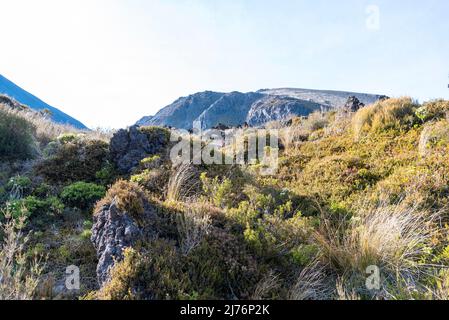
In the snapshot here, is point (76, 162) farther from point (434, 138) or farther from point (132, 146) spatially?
point (434, 138)

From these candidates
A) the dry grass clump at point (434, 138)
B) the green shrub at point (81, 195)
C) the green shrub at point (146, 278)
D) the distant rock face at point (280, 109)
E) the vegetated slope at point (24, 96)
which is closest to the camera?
the green shrub at point (146, 278)

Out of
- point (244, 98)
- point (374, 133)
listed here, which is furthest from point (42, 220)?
point (244, 98)

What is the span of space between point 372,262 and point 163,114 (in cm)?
12032

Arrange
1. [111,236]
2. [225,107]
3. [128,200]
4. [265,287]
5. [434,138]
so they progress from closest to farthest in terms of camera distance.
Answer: [265,287] < [111,236] < [128,200] < [434,138] < [225,107]

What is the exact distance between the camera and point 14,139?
994cm

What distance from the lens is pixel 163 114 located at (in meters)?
122

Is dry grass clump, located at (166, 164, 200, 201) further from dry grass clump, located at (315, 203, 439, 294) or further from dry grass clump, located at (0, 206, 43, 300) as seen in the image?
dry grass clump, located at (315, 203, 439, 294)

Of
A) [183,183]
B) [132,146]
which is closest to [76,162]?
[132,146]

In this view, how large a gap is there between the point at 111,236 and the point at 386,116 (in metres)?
8.75

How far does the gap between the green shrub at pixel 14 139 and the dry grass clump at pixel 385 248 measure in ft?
27.5

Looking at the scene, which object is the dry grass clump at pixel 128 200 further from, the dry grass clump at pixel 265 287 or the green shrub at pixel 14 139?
the green shrub at pixel 14 139

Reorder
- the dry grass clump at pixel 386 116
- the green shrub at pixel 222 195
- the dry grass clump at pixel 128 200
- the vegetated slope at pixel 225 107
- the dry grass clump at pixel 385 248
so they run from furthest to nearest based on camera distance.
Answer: the vegetated slope at pixel 225 107, the dry grass clump at pixel 386 116, the green shrub at pixel 222 195, the dry grass clump at pixel 128 200, the dry grass clump at pixel 385 248

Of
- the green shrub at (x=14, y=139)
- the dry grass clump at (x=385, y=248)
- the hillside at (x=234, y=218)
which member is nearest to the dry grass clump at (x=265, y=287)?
the hillside at (x=234, y=218)

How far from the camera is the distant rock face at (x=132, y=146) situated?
9.65 meters
